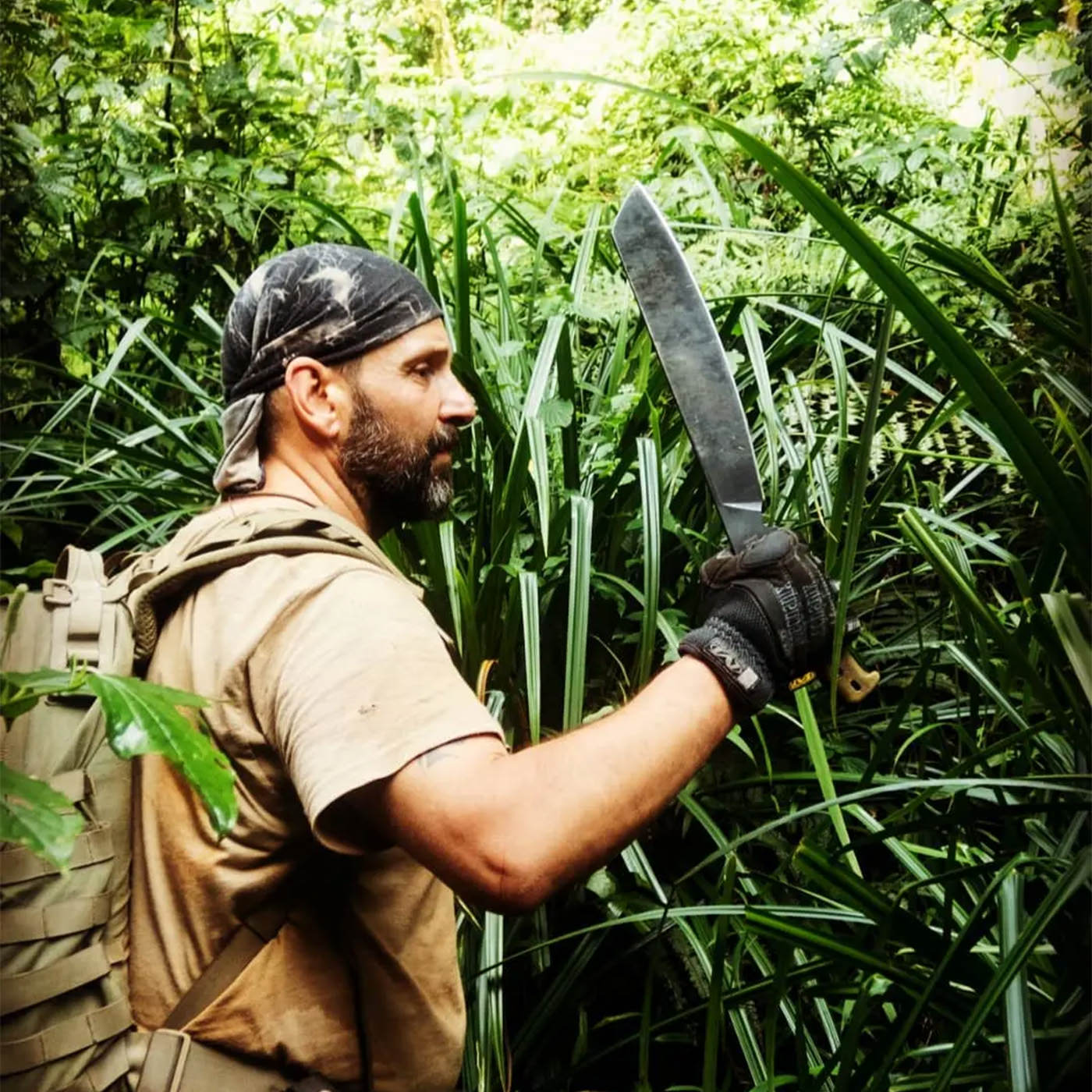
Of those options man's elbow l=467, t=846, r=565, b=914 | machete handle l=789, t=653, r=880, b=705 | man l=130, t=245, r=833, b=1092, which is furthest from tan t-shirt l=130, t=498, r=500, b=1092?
machete handle l=789, t=653, r=880, b=705

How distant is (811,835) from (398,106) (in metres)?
2.47

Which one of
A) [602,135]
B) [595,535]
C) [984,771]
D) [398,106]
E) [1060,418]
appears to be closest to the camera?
[1060,418]

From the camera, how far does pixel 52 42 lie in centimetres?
250

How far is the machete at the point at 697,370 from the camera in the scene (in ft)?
4.43

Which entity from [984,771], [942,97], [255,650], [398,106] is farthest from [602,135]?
[255,650]

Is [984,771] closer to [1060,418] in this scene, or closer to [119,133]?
[1060,418]

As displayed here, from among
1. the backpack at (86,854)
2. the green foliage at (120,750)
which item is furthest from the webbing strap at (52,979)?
the green foliage at (120,750)

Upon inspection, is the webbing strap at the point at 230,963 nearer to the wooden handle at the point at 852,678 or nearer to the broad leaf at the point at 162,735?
the broad leaf at the point at 162,735

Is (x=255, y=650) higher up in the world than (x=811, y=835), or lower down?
higher up

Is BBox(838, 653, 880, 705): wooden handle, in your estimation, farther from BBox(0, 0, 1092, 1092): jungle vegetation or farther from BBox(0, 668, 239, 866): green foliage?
BBox(0, 668, 239, 866): green foliage

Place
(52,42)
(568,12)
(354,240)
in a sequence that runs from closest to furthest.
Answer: (354,240)
(52,42)
(568,12)

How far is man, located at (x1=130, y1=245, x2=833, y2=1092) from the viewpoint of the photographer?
3.14ft

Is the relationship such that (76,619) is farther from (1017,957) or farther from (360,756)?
(1017,957)

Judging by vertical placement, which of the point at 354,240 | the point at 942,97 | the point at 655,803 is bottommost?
the point at 655,803
